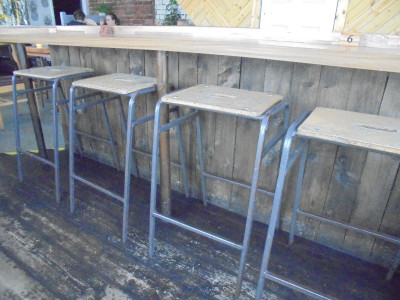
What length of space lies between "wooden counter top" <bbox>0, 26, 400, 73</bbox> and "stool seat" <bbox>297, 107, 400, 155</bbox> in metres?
0.20

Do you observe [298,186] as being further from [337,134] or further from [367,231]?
[337,134]

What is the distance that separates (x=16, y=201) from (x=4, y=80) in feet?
6.34

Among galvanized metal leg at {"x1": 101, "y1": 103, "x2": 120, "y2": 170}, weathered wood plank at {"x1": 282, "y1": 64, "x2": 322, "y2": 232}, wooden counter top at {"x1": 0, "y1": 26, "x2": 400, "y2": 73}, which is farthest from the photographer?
galvanized metal leg at {"x1": 101, "y1": 103, "x2": 120, "y2": 170}

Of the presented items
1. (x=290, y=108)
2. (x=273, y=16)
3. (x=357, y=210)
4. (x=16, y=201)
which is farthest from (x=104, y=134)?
(x=273, y=16)

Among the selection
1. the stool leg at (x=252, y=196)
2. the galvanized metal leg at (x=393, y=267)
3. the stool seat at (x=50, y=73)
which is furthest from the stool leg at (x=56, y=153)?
the galvanized metal leg at (x=393, y=267)

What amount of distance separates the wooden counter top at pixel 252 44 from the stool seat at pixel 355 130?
196 mm

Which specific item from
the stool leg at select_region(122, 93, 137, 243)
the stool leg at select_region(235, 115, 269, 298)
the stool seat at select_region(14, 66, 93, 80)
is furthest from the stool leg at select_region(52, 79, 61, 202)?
the stool leg at select_region(235, 115, 269, 298)

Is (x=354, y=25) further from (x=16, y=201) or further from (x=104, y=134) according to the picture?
(x=16, y=201)

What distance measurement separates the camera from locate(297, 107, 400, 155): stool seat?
877 millimetres

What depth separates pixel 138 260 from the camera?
4.92 ft

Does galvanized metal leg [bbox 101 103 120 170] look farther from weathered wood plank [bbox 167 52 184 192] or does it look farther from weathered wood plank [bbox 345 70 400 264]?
weathered wood plank [bbox 345 70 400 264]

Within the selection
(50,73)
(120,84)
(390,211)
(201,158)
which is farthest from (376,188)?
(50,73)

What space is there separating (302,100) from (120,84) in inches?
36.7

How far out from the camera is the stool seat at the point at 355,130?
2.88 feet
